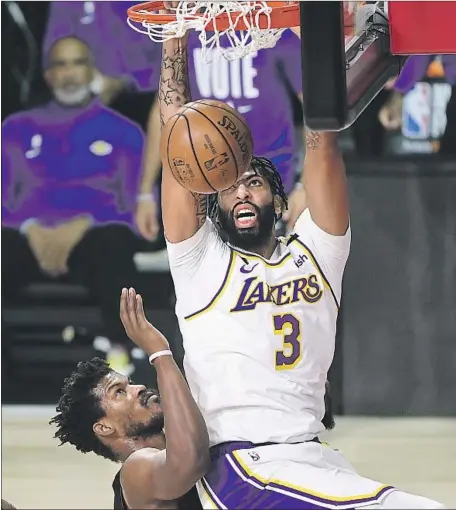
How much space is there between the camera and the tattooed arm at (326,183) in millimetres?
2725

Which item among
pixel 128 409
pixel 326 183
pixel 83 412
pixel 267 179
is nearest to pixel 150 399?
pixel 128 409

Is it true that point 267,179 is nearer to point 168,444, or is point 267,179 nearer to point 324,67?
point 168,444

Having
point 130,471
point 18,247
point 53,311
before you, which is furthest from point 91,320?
point 130,471

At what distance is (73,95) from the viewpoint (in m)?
3.91

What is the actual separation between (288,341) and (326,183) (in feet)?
1.52

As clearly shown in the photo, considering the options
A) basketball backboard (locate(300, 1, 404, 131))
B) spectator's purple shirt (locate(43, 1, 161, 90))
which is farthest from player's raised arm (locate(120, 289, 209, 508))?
spectator's purple shirt (locate(43, 1, 161, 90))

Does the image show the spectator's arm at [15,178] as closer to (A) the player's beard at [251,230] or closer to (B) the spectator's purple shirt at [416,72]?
(A) the player's beard at [251,230]

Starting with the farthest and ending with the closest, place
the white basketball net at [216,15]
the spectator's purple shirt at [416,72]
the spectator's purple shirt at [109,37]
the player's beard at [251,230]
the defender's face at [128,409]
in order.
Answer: the spectator's purple shirt at [109,37]
the spectator's purple shirt at [416,72]
the defender's face at [128,409]
the player's beard at [251,230]
the white basketball net at [216,15]

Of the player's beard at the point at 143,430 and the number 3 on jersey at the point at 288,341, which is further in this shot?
the player's beard at the point at 143,430

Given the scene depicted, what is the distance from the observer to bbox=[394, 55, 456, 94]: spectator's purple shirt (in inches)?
144

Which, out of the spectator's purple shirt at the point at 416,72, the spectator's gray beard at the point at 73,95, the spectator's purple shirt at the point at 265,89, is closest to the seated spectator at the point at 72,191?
the spectator's gray beard at the point at 73,95

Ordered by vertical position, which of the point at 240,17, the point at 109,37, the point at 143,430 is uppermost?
the point at 109,37

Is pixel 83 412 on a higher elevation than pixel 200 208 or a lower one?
lower

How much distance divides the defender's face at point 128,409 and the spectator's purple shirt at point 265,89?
3.50ft
